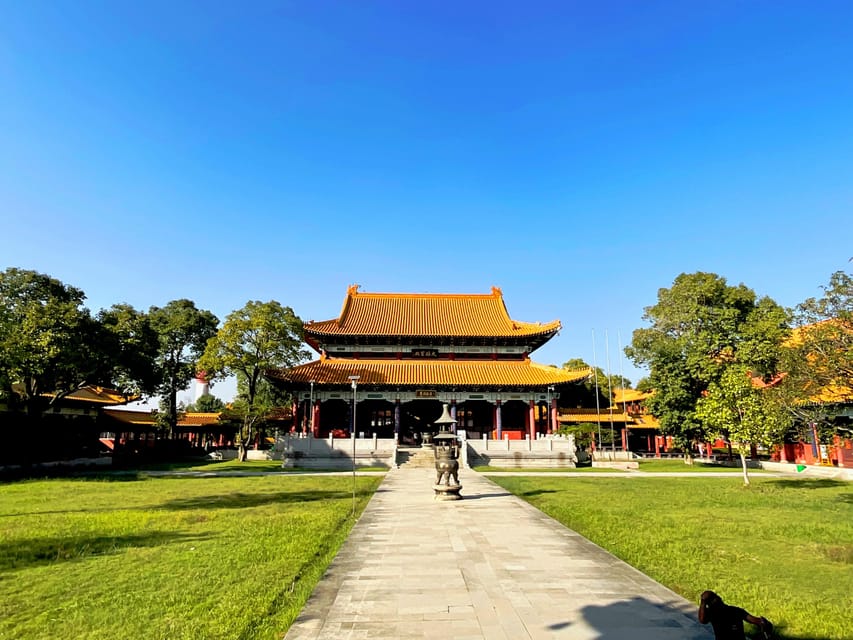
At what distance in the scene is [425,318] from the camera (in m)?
39.6

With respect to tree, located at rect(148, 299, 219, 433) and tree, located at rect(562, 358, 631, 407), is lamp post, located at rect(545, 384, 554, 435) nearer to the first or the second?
tree, located at rect(562, 358, 631, 407)

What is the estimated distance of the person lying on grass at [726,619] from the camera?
10.5ft

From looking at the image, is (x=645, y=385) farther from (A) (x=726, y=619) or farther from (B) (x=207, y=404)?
(B) (x=207, y=404)

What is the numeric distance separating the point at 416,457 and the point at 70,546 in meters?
20.5

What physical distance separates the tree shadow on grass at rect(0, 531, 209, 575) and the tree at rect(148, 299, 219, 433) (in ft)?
108

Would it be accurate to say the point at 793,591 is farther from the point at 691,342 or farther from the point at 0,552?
the point at 691,342

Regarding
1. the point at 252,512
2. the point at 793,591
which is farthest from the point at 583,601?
the point at 252,512

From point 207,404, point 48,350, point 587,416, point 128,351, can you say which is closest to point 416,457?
point 128,351

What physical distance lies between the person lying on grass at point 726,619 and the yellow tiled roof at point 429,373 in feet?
97.8

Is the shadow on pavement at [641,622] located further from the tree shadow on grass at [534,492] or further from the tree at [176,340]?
the tree at [176,340]

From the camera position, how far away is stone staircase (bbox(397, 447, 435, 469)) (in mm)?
27406

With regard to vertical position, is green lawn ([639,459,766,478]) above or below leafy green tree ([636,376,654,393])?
below

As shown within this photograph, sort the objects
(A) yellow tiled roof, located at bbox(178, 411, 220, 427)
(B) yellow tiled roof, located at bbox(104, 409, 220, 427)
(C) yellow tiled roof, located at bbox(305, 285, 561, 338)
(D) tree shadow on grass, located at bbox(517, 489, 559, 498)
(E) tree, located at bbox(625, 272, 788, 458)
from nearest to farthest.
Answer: (D) tree shadow on grass, located at bbox(517, 489, 559, 498) → (E) tree, located at bbox(625, 272, 788, 458) → (C) yellow tiled roof, located at bbox(305, 285, 561, 338) → (B) yellow tiled roof, located at bbox(104, 409, 220, 427) → (A) yellow tiled roof, located at bbox(178, 411, 220, 427)

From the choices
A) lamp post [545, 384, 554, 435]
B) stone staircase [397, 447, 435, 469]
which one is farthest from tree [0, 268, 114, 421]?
lamp post [545, 384, 554, 435]
